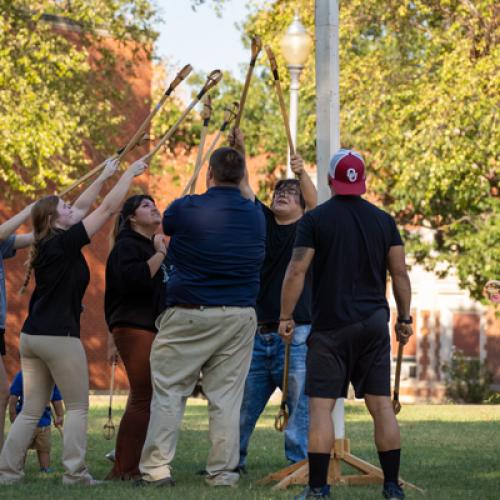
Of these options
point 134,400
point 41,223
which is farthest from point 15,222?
point 134,400

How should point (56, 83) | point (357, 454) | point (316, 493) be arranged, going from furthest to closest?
point (56, 83)
point (357, 454)
point (316, 493)

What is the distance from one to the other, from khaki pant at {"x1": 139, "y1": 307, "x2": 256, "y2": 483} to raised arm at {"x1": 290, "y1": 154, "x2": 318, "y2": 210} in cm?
112

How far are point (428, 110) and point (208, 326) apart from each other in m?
16.0

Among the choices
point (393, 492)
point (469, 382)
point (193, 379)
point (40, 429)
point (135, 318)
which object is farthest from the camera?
point (469, 382)

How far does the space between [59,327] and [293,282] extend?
5.04ft

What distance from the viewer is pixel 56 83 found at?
23375 millimetres

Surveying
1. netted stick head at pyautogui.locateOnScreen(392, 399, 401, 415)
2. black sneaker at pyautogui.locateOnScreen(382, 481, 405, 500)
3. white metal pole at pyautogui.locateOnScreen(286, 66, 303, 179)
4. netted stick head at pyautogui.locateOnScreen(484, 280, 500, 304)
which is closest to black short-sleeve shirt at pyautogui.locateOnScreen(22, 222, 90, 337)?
netted stick head at pyautogui.locateOnScreen(392, 399, 401, 415)

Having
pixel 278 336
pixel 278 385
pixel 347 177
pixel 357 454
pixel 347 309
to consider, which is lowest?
pixel 357 454

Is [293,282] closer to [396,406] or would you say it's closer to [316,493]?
[396,406]

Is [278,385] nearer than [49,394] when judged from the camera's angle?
No

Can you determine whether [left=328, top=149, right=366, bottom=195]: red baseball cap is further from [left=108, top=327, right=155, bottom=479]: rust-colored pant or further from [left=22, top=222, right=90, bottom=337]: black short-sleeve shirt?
[left=108, top=327, right=155, bottom=479]: rust-colored pant

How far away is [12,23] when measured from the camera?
22.7m

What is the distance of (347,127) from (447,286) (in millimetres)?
14240

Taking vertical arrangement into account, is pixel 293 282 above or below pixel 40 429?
above
